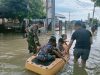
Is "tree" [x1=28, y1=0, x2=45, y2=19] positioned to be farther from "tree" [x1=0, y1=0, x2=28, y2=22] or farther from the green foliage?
"tree" [x1=0, y1=0, x2=28, y2=22]

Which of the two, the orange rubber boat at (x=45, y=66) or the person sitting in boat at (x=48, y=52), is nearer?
the orange rubber boat at (x=45, y=66)

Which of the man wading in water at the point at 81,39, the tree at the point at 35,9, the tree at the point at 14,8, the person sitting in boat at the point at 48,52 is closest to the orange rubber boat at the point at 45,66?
the person sitting in boat at the point at 48,52

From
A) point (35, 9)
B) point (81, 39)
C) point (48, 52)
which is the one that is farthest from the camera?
point (35, 9)

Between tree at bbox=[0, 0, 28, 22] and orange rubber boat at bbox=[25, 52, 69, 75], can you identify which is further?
tree at bbox=[0, 0, 28, 22]

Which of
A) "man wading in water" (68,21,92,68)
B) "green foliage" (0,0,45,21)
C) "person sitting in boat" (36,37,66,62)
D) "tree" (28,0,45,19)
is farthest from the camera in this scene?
"tree" (28,0,45,19)

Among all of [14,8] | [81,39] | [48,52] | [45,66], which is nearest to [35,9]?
[14,8]

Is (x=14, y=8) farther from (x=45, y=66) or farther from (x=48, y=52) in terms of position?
(x=45, y=66)

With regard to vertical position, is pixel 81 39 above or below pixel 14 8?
below

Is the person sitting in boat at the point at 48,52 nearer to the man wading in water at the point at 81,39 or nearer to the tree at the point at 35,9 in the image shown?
the man wading in water at the point at 81,39

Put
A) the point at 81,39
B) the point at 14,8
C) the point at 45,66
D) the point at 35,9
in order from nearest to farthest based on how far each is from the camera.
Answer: the point at 81,39 → the point at 45,66 → the point at 14,8 → the point at 35,9

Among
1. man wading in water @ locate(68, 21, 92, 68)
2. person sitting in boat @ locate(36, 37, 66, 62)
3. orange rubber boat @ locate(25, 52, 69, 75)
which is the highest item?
man wading in water @ locate(68, 21, 92, 68)

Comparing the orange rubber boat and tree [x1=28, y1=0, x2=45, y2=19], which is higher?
tree [x1=28, y1=0, x2=45, y2=19]

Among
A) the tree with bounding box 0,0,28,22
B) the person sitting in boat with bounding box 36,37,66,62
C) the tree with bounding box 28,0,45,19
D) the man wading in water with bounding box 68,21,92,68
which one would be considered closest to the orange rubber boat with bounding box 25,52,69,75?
the person sitting in boat with bounding box 36,37,66,62

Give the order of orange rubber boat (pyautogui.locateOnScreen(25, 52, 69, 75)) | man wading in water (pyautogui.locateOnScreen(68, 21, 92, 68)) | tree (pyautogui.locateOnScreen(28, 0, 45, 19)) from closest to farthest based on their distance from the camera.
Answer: man wading in water (pyautogui.locateOnScreen(68, 21, 92, 68)) → orange rubber boat (pyautogui.locateOnScreen(25, 52, 69, 75)) → tree (pyautogui.locateOnScreen(28, 0, 45, 19))
